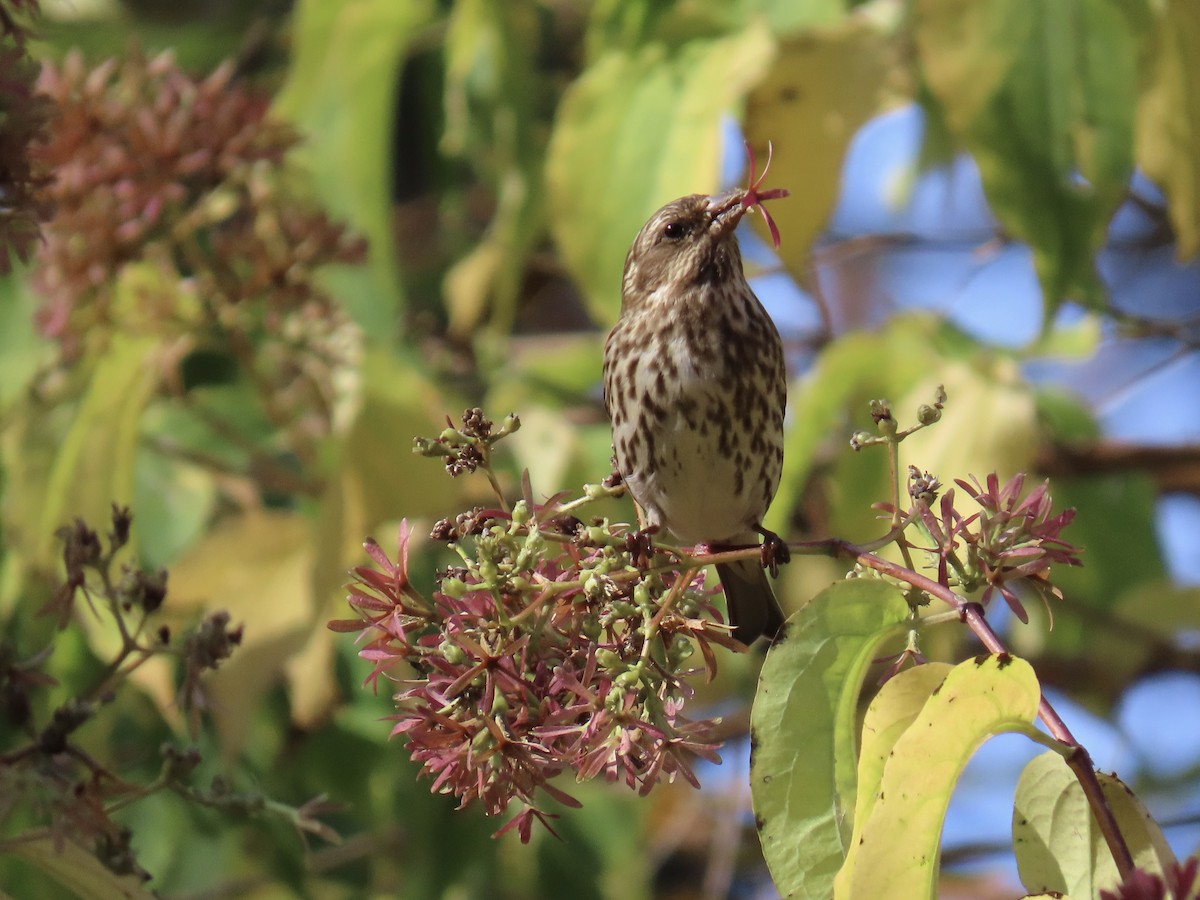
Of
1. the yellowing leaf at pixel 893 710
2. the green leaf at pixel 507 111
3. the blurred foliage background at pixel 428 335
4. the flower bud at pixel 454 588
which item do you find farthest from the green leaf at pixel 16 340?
the yellowing leaf at pixel 893 710

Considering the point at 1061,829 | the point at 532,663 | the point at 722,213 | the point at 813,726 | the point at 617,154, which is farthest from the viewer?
the point at 617,154

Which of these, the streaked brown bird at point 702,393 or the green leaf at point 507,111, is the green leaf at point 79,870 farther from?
the green leaf at point 507,111

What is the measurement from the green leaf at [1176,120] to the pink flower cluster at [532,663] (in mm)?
1859

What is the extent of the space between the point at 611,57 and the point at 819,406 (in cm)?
104

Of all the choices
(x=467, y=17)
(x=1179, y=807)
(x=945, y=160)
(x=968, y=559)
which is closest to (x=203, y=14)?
(x=467, y=17)

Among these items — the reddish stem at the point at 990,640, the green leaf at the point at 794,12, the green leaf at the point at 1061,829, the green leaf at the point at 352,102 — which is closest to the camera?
the reddish stem at the point at 990,640

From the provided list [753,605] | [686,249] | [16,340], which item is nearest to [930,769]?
[753,605]

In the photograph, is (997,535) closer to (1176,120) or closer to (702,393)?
(702,393)

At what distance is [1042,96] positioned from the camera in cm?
338

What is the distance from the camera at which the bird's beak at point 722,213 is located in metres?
3.67

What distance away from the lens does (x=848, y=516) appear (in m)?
4.12

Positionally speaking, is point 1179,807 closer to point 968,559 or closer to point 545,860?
point 545,860

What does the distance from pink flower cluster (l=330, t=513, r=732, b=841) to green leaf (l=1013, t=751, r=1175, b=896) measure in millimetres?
423

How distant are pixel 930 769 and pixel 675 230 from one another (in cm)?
228
